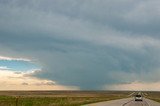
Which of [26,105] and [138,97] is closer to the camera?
[26,105]

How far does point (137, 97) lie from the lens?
77.1 metres

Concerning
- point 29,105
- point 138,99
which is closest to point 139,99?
point 138,99

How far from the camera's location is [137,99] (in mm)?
76500

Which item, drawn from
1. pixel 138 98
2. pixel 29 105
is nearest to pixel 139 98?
pixel 138 98

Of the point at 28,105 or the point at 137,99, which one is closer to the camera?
the point at 28,105

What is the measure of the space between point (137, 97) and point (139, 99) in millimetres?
1136

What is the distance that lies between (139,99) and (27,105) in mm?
36157

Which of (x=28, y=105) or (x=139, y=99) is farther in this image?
(x=139, y=99)

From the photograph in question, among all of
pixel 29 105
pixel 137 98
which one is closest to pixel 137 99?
pixel 137 98

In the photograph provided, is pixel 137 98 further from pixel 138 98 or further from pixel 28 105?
pixel 28 105

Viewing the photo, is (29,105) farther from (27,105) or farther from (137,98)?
(137,98)

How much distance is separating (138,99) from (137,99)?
36cm

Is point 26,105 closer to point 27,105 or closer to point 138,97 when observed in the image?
point 27,105

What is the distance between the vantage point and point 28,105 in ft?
152
